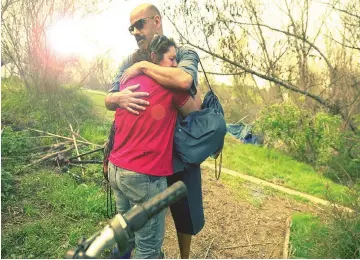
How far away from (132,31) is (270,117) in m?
11.5

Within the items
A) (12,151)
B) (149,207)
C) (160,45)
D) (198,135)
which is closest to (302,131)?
(12,151)

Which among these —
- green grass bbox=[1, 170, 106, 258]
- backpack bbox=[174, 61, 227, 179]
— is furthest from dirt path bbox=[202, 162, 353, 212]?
backpack bbox=[174, 61, 227, 179]

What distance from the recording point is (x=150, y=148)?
2.56 metres

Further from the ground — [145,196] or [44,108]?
[44,108]

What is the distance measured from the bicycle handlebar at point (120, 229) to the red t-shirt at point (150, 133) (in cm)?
143

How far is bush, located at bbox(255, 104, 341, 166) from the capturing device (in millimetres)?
12664

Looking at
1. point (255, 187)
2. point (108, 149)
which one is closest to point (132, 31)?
point (108, 149)

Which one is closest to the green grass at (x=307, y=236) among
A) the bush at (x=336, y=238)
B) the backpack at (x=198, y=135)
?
the bush at (x=336, y=238)

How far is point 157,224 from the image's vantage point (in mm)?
2568

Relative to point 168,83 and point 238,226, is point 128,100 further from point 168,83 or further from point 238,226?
point 238,226

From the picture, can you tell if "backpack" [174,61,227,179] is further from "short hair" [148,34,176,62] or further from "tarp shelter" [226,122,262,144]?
"tarp shelter" [226,122,262,144]

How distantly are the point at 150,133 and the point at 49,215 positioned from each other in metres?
3.32

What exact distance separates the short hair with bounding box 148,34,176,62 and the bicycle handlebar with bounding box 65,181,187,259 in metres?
1.70

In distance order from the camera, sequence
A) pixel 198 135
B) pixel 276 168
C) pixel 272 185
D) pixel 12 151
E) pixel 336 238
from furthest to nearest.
Answer: pixel 276 168
pixel 272 185
pixel 12 151
pixel 336 238
pixel 198 135
